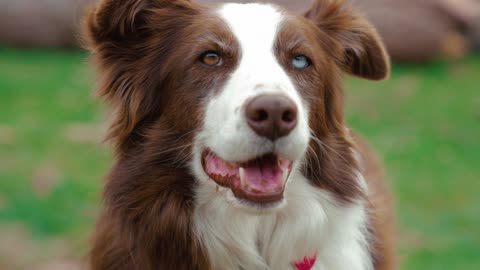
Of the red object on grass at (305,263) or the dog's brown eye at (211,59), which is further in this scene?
the red object on grass at (305,263)

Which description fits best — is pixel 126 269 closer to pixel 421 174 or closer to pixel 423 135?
pixel 421 174

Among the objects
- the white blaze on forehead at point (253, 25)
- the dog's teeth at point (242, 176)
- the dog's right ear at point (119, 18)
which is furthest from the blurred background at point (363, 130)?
the dog's teeth at point (242, 176)

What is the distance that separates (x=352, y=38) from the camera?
447cm

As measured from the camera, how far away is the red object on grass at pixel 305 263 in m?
3.92

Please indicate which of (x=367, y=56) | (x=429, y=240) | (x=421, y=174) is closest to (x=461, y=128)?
(x=421, y=174)

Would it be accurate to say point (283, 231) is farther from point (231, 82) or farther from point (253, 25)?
point (253, 25)

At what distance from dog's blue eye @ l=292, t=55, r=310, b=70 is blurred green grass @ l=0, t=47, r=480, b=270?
4.75ft

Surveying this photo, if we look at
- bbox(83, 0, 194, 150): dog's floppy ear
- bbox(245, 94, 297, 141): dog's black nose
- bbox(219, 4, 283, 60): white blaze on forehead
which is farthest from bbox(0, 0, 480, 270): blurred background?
bbox(245, 94, 297, 141): dog's black nose

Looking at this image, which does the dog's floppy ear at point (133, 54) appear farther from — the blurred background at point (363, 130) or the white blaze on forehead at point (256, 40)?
the white blaze on forehead at point (256, 40)

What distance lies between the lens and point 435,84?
11.4 m

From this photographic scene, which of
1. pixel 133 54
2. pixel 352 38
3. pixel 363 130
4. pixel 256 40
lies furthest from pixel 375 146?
pixel 256 40

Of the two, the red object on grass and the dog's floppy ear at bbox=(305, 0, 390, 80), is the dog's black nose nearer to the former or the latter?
the red object on grass

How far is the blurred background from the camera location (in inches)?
261

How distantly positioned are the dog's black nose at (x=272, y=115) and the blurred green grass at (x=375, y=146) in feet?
5.60
